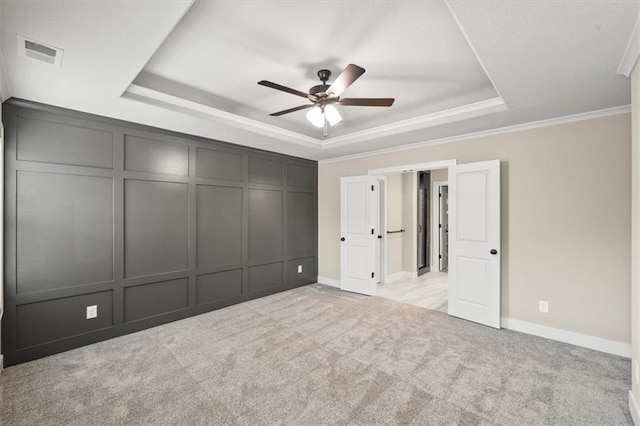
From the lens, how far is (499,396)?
2.19m

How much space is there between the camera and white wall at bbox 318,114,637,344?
9.45 feet

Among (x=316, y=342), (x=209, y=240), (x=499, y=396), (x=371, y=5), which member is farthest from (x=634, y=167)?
(x=209, y=240)

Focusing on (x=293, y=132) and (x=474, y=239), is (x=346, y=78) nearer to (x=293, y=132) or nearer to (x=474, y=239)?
(x=293, y=132)

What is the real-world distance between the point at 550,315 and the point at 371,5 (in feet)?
12.0

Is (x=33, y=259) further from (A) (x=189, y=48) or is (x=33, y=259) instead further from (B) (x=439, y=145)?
(B) (x=439, y=145)

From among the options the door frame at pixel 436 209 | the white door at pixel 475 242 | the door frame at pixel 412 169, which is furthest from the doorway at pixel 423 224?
the white door at pixel 475 242

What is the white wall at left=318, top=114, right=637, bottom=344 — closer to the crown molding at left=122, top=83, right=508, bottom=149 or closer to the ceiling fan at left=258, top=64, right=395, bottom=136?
the crown molding at left=122, top=83, right=508, bottom=149

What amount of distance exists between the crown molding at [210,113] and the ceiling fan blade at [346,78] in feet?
5.16

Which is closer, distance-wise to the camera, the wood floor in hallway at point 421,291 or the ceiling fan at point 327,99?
the ceiling fan at point 327,99

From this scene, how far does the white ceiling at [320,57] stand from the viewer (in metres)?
1.60

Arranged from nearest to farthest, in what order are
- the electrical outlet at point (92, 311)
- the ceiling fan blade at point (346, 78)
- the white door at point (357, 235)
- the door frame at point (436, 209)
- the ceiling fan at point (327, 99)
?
the ceiling fan blade at point (346, 78)
the ceiling fan at point (327, 99)
the electrical outlet at point (92, 311)
the white door at point (357, 235)
the door frame at point (436, 209)

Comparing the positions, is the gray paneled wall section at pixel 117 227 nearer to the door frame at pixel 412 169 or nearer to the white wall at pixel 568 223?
the door frame at pixel 412 169

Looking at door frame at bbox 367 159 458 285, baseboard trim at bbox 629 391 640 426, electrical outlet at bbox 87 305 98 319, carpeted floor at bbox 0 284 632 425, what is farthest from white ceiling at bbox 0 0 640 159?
carpeted floor at bbox 0 284 632 425

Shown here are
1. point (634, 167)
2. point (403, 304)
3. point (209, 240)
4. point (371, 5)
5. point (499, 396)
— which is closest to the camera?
point (371, 5)
